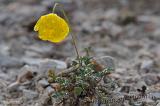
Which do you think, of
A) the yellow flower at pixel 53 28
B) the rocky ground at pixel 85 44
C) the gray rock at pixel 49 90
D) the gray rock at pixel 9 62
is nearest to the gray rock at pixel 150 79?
the rocky ground at pixel 85 44

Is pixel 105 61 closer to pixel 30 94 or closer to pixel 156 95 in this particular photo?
pixel 156 95

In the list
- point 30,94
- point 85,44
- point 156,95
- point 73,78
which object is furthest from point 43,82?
point 85,44

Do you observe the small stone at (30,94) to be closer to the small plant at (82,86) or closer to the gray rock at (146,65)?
the small plant at (82,86)

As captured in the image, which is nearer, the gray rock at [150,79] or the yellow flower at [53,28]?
the yellow flower at [53,28]

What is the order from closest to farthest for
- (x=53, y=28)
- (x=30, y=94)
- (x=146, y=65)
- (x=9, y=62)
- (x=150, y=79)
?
1. (x=53, y=28)
2. (x=30, y=94)
3. (x=150, y=79)
4. (x=146, y=65)
5. (x=9, y=62)

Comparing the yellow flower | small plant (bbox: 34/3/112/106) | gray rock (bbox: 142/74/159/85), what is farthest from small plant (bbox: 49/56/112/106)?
gray rock (bbox: 142/74/159/85)

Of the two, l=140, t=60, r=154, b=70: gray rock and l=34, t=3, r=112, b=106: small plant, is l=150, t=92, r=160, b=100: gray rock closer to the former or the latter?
l=34, t=3, r=112, b=106: small plant

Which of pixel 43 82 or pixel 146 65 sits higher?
pixel 146 65

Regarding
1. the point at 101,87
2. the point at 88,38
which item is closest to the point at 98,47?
the point at 88,38
